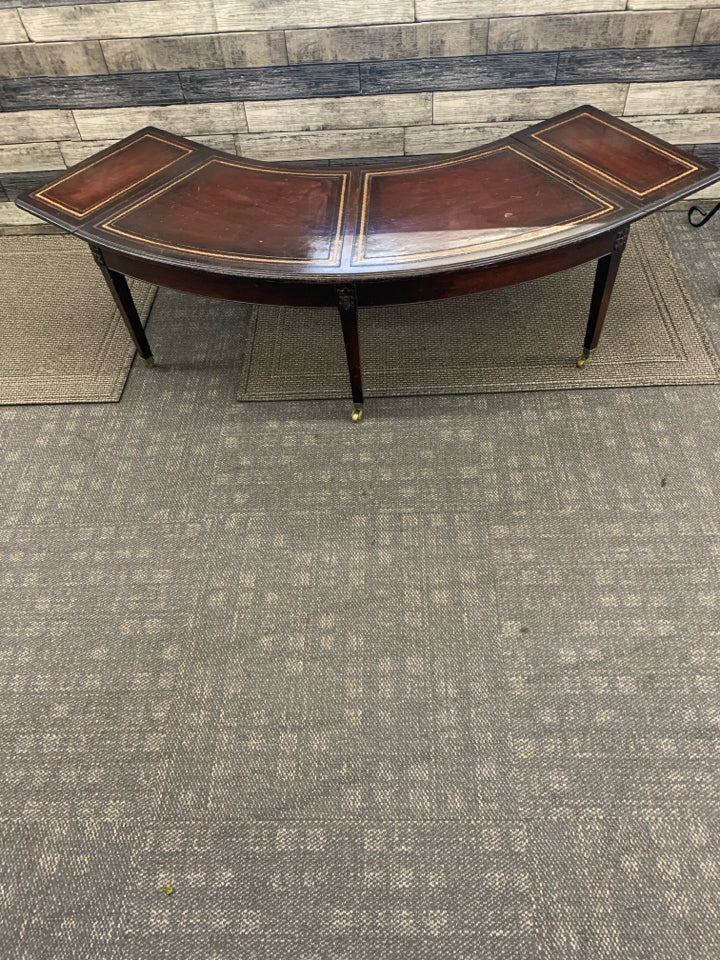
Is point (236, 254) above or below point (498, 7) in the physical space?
below

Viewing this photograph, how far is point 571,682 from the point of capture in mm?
1501

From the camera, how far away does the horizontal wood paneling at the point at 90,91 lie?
7.90 ft

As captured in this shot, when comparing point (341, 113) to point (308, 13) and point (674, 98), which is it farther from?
point (674, 98)

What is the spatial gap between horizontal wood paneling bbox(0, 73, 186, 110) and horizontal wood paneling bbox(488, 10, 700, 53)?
3.35 feet

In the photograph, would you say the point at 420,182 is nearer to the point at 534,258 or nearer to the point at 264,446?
the point at 534,258

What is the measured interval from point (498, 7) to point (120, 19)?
50.1 inches

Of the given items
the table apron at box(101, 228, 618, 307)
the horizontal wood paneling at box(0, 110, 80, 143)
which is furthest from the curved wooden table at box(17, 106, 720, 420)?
the horizontal wood paneling at box(0, 110, 80, 143)

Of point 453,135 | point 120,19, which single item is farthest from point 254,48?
point 453,135

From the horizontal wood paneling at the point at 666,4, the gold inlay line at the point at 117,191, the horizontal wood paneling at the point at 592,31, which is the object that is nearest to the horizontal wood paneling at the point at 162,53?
the gold inlay line at the point at 117,191

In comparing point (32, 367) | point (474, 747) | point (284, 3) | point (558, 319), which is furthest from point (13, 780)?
point (284, 3)

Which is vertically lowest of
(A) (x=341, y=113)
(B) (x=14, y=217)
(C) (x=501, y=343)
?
(C) (x=501, y=343)

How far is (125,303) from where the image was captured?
2.09 metres

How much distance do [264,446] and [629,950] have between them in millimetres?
1460

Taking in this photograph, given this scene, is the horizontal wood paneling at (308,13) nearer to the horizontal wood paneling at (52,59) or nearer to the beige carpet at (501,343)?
the horizontal wood paneling at (52,59)
